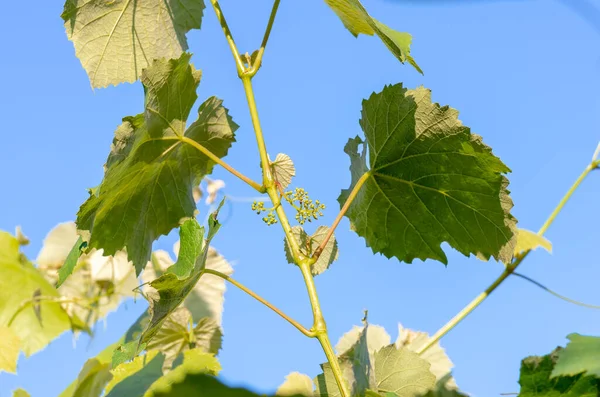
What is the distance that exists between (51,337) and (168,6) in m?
1.16

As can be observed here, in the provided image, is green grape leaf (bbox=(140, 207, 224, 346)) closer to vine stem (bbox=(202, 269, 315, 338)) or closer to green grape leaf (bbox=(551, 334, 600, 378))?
vine stem (bbox=(202, 269, 315, 338))

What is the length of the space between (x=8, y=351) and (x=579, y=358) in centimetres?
134

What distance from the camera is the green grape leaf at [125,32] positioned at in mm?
1276

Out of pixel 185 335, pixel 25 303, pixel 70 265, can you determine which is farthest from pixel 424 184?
pixel 25 303

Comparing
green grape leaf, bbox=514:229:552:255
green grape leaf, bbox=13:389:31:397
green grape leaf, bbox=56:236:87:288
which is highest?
green grape leaf, bbox=514:229:552:255

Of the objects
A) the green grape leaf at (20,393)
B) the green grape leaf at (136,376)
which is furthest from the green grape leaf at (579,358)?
the green grape leaf at (20,393)

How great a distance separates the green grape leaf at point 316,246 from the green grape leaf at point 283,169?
95 millimetres

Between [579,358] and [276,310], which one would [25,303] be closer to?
[276,310]

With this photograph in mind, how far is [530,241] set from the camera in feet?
4.65

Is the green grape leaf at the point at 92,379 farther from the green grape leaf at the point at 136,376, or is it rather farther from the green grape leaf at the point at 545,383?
the green grape leaf at the point at 545,383

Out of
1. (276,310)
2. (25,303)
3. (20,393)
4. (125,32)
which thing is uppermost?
(125,32)

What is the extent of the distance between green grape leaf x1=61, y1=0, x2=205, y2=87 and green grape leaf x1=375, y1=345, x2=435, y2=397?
73 cm

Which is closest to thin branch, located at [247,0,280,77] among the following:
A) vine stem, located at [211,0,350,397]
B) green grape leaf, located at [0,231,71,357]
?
vine stem, located at [211,0,350,397]

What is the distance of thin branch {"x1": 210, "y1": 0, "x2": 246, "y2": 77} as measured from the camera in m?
1.09
